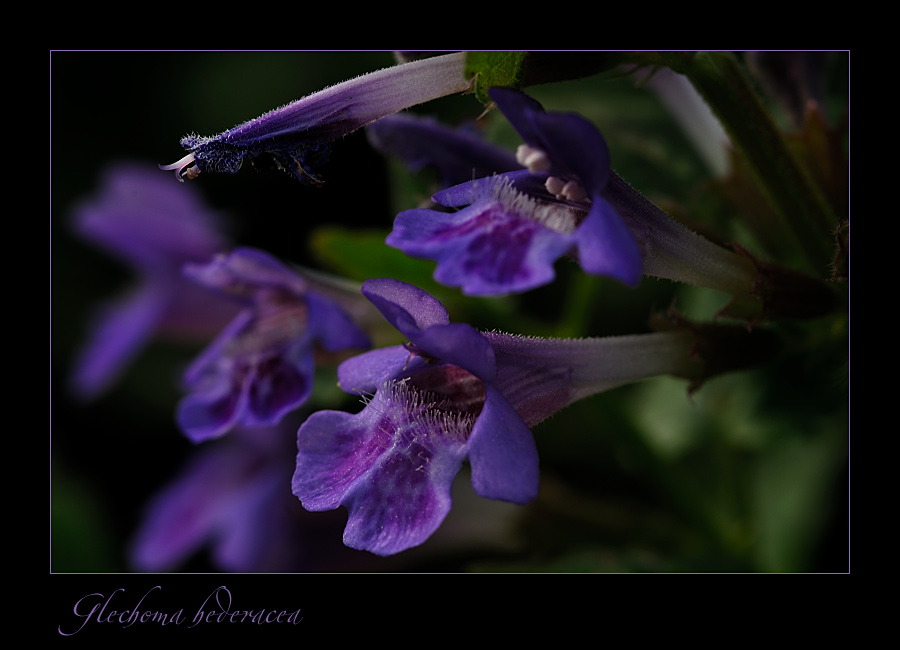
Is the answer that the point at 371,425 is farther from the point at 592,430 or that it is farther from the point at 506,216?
the point at 592,430

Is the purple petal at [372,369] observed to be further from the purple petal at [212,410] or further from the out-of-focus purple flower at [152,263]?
the out-of-focus purple flower at [152,263]

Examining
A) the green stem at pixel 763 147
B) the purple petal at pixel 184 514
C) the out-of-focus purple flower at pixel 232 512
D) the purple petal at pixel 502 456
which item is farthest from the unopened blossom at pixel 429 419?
the purple petal at pixel 184 514

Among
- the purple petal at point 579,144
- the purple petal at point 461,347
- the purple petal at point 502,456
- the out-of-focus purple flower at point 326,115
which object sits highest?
the out-of-focus purple flower at point 326,115

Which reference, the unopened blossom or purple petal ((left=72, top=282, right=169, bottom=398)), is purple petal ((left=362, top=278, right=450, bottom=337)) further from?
purple petal ((left=72, top=282, right=169, bottom=398))

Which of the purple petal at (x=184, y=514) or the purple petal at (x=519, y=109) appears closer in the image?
the purple petal at (x=519, y=109)

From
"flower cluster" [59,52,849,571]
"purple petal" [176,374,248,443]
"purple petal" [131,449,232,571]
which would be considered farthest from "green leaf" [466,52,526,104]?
"purple petal" [131,449,232,571]

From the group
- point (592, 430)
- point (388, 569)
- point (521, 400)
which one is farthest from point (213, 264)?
point (592, 430)

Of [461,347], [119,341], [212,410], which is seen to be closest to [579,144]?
[461,347]
